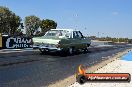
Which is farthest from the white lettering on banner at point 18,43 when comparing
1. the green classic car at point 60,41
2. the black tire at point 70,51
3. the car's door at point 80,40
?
the black tire at point 70,51

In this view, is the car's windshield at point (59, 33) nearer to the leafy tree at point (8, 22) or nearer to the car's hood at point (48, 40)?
the car's hood at point (48, 40)

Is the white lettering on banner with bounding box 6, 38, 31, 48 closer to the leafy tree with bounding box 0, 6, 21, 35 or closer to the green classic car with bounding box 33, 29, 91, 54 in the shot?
the green classic car with bounding box 33, 29, 91, 54

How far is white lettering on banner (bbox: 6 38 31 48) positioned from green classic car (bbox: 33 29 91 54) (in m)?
5.08

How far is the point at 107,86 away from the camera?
7812 millimetres

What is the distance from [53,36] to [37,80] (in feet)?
39.1

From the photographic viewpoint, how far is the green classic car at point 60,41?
21.1m

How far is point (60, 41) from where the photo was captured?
2095 centimetres

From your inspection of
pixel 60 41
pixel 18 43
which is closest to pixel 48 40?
pixel 60 41

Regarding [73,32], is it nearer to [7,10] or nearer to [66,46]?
[66,46]

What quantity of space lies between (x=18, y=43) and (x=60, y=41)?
8.03 meters

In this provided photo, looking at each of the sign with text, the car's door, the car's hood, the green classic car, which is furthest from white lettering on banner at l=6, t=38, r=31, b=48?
the car's door

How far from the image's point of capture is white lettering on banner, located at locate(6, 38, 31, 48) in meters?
26.8

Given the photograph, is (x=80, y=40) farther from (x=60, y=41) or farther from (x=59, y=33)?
(x=60, y=41)

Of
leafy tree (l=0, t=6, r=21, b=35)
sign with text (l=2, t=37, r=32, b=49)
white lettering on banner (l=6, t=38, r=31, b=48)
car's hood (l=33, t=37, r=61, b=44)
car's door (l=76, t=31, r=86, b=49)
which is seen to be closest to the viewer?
car's hood (l=33, t=37, r=61, b=44)
